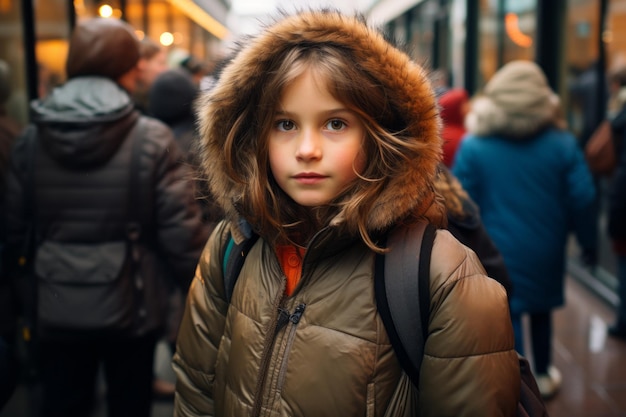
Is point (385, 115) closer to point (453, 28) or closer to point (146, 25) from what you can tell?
point (146, 25)

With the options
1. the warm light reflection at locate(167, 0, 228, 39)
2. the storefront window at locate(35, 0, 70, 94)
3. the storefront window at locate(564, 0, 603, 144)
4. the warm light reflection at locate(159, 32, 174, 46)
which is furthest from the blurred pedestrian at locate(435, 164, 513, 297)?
the warm light reflection at locate(167, 0, 228, 39)

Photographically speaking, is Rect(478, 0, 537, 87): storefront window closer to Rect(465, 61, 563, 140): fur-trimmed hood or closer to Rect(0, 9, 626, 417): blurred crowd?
Rect(465, 61, 563, 140): fur-trimmed hood

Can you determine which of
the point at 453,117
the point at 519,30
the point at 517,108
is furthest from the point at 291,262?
the point at 519,30

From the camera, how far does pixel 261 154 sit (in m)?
1.64

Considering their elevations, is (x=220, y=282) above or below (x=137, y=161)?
below

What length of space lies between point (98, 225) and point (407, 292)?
1660 millimetres

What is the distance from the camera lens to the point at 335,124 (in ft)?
5.08

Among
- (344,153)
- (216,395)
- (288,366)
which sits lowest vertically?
(216,395)

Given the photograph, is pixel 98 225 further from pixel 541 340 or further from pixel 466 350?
pixel 541 340

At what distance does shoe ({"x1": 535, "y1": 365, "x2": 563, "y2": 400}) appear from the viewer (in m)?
4.24

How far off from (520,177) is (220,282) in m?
2.64

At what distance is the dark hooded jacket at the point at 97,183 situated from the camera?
2723 millimetres

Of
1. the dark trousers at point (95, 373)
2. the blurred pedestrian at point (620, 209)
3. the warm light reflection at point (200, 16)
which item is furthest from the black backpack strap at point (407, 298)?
the warm light reflection at point (200, 16)

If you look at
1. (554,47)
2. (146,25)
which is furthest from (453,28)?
Result: (146,25)
